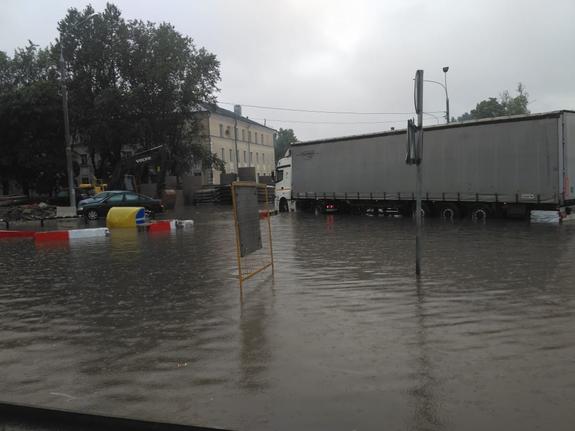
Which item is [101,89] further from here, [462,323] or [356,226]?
[462,323]

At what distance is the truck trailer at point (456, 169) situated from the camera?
1839 cm

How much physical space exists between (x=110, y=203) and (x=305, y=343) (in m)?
26.0

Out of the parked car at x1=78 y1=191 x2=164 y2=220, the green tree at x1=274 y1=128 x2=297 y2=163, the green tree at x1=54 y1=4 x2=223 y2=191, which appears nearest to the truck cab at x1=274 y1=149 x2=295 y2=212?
the parked car at x1=78 y1=191 x2=164 y2=220

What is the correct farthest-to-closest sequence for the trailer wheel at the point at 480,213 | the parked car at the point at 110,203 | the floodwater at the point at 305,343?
the parked car at the point at 110,203, the trailer wheel at the point at 480,213, the floodwater at the point at 305,343

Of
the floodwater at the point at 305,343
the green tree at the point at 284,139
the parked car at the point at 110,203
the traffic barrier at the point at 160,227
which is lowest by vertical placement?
the floodwater at the point at 305,343

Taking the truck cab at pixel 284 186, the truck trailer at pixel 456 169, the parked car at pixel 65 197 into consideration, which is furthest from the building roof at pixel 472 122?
the parked car at pixel 65 197

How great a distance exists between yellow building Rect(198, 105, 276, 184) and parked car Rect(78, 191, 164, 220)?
36101 millimetres

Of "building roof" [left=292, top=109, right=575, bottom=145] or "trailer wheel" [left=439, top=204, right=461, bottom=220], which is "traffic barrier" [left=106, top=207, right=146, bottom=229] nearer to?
"building roof" [left=292, top=109, right=575, bottom=145]

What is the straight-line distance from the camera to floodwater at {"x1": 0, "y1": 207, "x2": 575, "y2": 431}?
151 inches

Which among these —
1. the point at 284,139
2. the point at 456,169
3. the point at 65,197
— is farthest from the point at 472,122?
the point at 284,139

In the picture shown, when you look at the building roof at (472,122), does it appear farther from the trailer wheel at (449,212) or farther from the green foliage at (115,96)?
the green foliage at (115,96)

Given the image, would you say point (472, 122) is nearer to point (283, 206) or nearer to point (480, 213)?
point (480, 213)

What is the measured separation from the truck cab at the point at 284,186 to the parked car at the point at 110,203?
729 centimetres

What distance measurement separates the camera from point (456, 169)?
21.3 m
